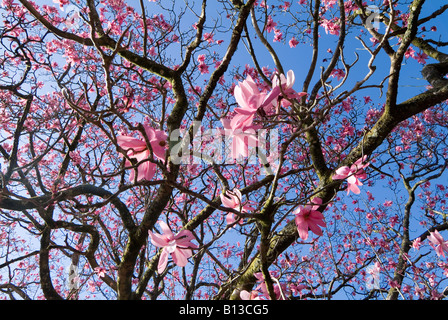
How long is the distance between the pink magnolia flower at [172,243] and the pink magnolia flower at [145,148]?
10.8 inches

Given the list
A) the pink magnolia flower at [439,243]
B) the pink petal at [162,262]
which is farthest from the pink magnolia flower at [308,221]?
the pink magnolia flower at [439,243]

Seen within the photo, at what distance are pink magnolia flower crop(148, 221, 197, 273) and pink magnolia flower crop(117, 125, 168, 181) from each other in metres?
0.27

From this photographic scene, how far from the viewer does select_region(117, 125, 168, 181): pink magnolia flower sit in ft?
3.43

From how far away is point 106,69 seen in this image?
3.80ft

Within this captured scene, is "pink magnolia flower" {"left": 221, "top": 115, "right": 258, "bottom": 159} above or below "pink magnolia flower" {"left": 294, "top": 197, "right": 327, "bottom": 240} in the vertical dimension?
above

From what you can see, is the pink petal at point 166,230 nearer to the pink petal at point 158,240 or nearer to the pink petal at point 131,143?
the pink petal at point 158,240

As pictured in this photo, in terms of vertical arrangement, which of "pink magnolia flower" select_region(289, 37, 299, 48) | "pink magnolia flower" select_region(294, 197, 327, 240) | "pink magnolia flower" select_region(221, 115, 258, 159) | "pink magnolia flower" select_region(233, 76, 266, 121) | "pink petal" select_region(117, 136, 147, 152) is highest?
"pink magnolia flower" select_region(289, 37, 299, 48)

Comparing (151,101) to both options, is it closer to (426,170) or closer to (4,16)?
(4,16)

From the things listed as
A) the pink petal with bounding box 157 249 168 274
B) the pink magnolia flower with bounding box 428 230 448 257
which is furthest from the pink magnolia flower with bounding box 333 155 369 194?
the pink magnolia flower with bounding box 428 230 448 257

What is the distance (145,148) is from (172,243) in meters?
0.41

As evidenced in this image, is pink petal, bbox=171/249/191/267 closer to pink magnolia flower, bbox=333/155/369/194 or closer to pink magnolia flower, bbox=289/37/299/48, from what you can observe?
pink magnolia flower, bbox=333/155/369/194

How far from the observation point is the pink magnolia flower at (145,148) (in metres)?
1.04
